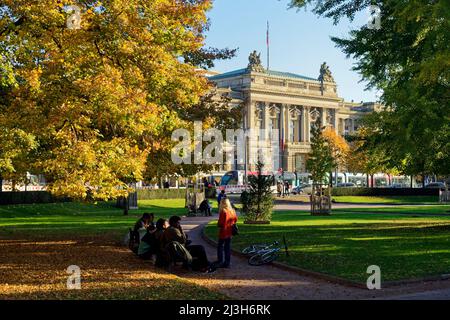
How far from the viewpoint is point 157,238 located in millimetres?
16547

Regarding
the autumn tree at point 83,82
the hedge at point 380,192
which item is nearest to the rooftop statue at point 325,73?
the hedge at point 380,192

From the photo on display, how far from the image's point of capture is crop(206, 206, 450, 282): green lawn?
1464 centimetres

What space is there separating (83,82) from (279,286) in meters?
7.19

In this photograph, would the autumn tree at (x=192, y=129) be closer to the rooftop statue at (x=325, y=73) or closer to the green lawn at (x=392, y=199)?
the green lawn at (x=392, y=199)

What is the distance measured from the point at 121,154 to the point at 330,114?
129168mm

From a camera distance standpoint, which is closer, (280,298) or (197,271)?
(280,298)

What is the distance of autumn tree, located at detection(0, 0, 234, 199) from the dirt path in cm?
385

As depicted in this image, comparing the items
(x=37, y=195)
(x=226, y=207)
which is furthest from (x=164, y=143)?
(x=37, y=195)

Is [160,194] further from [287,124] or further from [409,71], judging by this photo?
[287,124]

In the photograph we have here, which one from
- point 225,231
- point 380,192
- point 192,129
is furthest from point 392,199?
point 225,231

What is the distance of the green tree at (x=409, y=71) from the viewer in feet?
50.2

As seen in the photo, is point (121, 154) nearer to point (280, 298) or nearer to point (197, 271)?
point (197, 271)

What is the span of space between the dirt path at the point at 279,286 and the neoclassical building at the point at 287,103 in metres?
98.9
